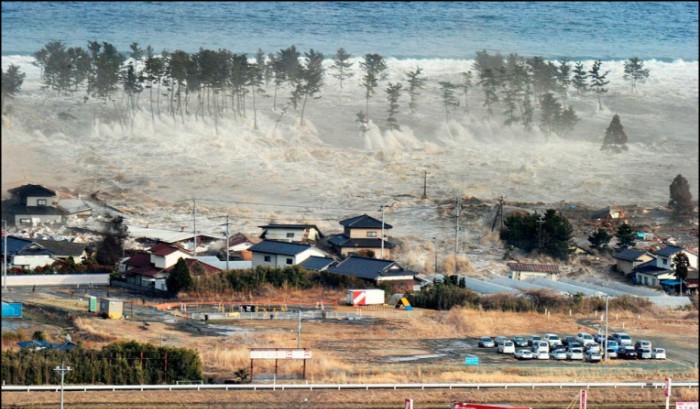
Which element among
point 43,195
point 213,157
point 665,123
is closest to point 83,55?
point 213,157

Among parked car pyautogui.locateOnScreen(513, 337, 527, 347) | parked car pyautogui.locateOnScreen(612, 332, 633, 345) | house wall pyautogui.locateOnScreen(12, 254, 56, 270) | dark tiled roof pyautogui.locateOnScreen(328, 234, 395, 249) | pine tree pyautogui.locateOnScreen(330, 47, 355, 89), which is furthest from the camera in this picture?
pine tree pyautogui.locateOnScreen(330, 47, 355, 89)

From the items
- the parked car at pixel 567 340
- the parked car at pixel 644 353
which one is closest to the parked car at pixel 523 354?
the parked car at pixel 567 340

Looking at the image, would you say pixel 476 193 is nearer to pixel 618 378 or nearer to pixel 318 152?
pixel 318 152

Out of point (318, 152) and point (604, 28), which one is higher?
point (604, 28)

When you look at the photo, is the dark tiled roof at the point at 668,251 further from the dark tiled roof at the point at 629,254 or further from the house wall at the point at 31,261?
the house wall at the point at 31,261

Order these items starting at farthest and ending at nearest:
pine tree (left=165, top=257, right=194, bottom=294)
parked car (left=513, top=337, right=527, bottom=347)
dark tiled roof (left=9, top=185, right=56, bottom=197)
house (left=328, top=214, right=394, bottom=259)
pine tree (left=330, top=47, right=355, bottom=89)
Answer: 1. pine tree (left=330, top=47, right=355, bottom=89)
2. dark tiled roof (left=9, top=185, right=56, bottom=197)
3. house (left=328, top=214, right=394, bottom=259)
4. pine tree (left=165, top=257, right=194, bottom=294)
5. parked car (left=513, top=337, right=527, bottom=347)

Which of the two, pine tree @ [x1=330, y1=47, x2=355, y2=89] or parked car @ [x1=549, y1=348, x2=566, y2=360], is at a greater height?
pine tree @ [x1=330, y1=47, x2=355, y2=89]

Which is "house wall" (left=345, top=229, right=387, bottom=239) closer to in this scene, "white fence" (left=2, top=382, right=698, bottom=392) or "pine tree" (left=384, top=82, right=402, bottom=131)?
"white fence" (left=2, top=382, right=698, bottom=392)

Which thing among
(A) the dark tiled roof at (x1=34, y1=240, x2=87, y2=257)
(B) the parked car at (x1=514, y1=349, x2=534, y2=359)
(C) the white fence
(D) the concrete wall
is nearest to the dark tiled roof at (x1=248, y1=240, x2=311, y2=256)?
(D) the concrete wall
